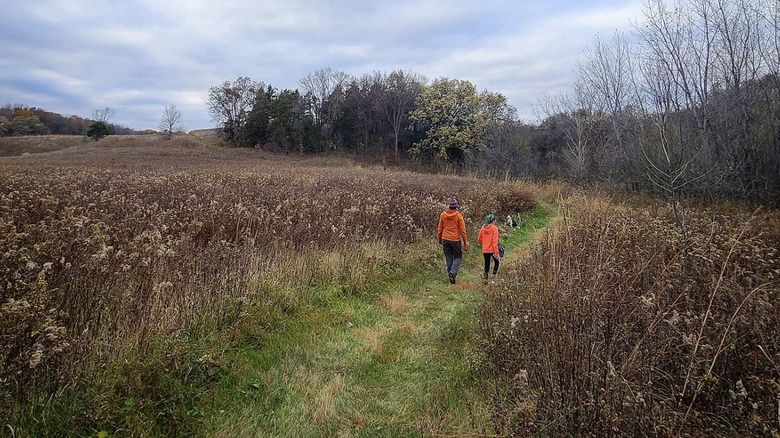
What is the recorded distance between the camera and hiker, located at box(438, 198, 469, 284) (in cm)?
757

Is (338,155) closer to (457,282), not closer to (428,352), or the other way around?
(457,282)

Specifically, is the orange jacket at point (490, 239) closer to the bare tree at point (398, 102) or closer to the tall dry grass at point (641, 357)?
the tall dry grass at point (641, 357)

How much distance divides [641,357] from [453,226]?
5021 millimetres

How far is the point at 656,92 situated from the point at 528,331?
1491cm

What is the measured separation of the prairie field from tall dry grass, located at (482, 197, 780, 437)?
2cm

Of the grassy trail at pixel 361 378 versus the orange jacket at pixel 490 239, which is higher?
the orange jacket at pixel 490 239

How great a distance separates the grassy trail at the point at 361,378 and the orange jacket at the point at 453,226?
1.87m

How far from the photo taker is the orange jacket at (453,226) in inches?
298

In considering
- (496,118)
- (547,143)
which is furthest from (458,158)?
(547,143)

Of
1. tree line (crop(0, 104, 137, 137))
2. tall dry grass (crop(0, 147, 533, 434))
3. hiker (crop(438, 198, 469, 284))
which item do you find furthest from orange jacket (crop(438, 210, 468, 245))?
tree line (crop(0, 104, 137, 137))

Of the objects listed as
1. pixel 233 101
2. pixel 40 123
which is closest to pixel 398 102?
pixel 233 101

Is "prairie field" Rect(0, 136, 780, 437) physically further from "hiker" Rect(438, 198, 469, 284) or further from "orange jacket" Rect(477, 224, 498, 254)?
"orange jacket" Rect(477, 224, 498, 254)

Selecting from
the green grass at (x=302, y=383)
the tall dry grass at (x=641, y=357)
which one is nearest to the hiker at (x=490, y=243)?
the green grass at (x=302, y=383)

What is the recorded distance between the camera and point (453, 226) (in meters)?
7.64
